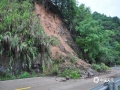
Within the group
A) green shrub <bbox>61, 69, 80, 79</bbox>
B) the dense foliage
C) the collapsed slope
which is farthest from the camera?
the collapsed slope

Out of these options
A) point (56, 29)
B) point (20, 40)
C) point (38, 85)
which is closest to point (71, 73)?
point (38, 85)

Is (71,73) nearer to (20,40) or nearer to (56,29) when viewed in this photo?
(20,40)

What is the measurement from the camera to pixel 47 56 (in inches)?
498

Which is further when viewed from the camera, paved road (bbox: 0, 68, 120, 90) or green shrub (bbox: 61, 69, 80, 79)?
green shrub (bbox: 61, 69, 80, 79)

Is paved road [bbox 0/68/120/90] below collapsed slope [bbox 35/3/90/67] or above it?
below

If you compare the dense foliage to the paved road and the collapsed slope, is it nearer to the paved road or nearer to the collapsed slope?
the paved road

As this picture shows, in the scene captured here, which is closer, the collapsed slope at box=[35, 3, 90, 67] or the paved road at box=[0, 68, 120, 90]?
the paved road at box=[0, 68, 120, 90]

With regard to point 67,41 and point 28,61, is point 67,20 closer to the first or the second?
point 67,41

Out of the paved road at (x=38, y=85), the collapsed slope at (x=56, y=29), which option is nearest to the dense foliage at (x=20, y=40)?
the paved road at (x=38, y=85)

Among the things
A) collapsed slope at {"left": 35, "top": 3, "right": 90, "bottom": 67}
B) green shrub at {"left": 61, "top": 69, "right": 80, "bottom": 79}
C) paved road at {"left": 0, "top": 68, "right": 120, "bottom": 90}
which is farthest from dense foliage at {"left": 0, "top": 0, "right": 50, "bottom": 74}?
collapsed slope at {"left": 35, "top": 3, "right": 90, "bottom": 67}

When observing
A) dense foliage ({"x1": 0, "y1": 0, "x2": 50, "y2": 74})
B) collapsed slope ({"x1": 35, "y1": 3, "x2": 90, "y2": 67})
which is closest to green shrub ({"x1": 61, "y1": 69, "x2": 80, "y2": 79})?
dense foliage ({"x1": 0, "y1": 0, "x2": 50, "y2": 74})

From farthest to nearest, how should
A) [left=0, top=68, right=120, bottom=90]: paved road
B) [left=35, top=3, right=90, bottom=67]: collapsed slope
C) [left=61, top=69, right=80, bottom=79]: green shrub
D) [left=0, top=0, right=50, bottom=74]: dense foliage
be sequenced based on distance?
1. [left=35, top=3, right=90, bottom=67]: collapsed slope
2. [left=61, top=69, right=80, bottom=79]: green shrub
3. [left=0, top=0, right=50, bottom=74]: dense foliage
4. [left=0, top=68, right=120, bottom=90]: paved road

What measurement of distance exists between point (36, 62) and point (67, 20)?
9.91 metres

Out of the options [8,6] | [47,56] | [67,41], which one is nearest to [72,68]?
[47,56]
